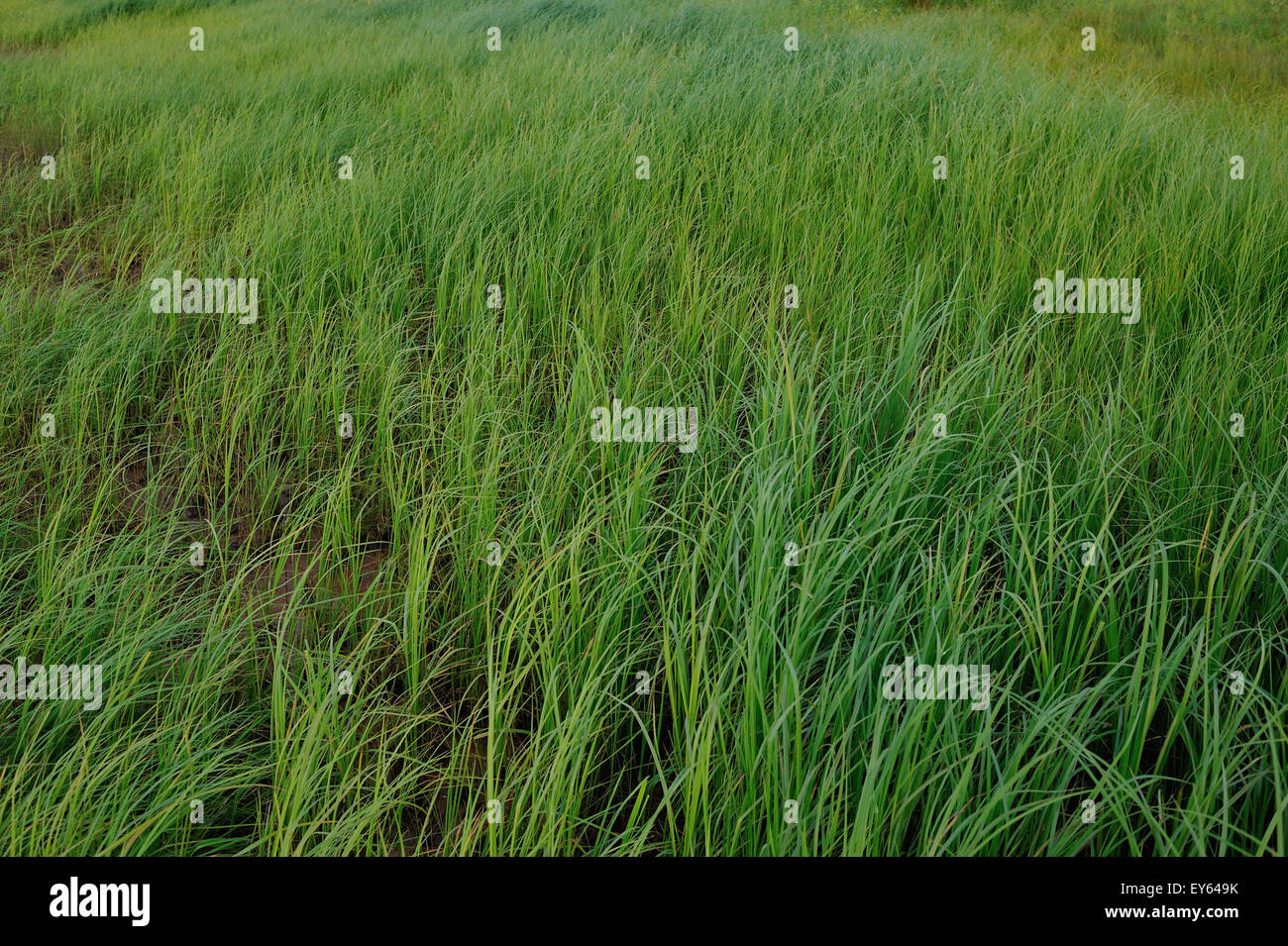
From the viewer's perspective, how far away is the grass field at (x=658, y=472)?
4.19 ft

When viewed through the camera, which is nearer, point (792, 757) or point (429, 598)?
point (792, 757)

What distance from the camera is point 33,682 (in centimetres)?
146

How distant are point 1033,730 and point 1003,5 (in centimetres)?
651

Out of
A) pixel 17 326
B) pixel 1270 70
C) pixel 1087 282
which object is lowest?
pixel 17 326

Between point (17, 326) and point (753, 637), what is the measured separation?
2.73 m

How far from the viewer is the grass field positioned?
50.3 inches

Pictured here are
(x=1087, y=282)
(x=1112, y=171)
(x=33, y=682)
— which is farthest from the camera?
(x=1112, y=171)

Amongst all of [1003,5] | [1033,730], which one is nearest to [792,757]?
[1033,730]

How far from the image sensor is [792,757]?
4.29ft

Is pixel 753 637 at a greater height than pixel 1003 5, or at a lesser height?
lesser

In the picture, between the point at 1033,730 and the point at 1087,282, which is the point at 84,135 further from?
the point at 1033,730

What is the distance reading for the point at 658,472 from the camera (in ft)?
5.71

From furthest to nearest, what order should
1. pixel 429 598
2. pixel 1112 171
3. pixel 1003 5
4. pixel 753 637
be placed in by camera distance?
pixel 1003 5 < pixel 1112 171 < pixel 429 598 < pixel 753 637
